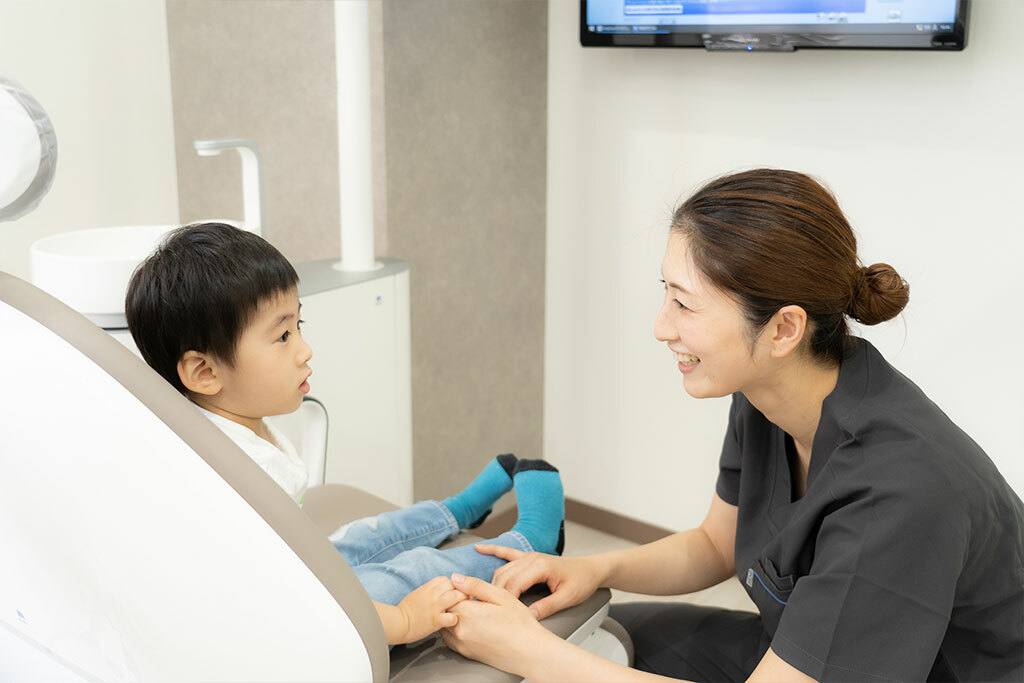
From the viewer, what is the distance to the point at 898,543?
1.05 meters

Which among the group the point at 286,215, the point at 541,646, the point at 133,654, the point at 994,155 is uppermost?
the point at 994,155

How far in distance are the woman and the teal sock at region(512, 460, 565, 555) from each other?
0.07m

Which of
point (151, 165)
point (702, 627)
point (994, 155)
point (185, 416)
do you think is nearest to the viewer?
point (185, 416)

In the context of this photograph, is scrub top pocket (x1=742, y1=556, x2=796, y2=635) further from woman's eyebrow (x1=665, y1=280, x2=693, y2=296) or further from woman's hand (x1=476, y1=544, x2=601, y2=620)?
woman's eyebrow (x1=665, y1=280, x2=693, y2=296)

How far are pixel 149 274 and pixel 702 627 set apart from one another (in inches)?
39.4

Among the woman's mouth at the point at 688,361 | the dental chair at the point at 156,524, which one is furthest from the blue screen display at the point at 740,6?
the dental chair at the point at 156,524

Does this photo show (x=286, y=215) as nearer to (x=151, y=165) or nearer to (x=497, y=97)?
(x=151, y=165)

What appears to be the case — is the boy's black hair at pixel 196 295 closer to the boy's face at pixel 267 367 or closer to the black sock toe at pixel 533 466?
the boy's face at pixel 267 367

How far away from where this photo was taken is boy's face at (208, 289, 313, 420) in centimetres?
120

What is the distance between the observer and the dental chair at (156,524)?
0.81 m

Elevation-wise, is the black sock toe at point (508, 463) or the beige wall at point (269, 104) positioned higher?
the beige wall at point (269, 104)

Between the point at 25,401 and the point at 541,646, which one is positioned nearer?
the point at 25,401

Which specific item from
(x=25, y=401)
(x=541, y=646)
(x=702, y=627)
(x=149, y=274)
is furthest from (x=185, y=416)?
(x=702, y=627)

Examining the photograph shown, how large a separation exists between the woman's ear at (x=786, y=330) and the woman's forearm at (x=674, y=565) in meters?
0.44
